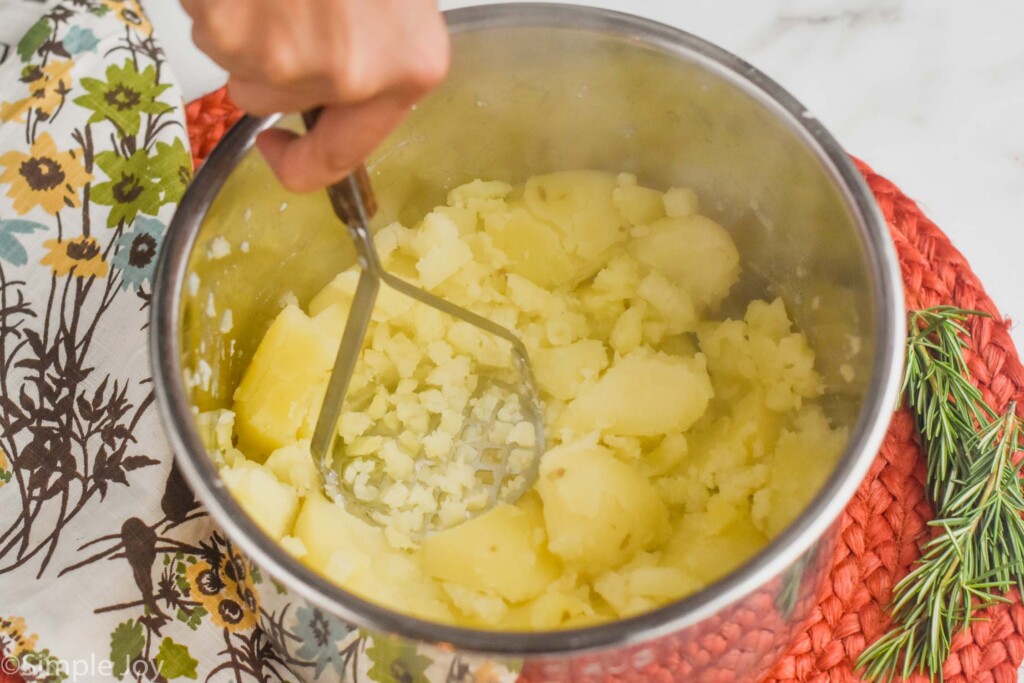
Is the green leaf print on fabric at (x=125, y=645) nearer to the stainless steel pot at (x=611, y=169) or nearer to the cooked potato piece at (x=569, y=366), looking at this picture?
the stainless steel pot at (x=611, y=169)

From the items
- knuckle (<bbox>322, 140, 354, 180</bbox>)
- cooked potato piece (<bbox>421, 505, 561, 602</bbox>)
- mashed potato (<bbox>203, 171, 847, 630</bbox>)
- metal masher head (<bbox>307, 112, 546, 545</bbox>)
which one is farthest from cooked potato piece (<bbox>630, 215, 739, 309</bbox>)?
knuckle (<bbox>322, 140, 354, 180</bbox>)

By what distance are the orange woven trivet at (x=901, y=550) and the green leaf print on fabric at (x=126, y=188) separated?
620mm

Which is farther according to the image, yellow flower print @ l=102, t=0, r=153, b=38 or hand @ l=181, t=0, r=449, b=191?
yellow flower print @ l=102, t=0, r=153, b=38

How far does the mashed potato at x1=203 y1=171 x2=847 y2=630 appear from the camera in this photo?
64 cm

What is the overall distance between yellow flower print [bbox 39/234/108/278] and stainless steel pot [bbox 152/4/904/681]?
0.16 m

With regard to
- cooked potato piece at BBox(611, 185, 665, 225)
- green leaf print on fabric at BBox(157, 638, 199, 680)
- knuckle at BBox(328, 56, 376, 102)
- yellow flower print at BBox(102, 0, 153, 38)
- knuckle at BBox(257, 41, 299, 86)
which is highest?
knuckle at BBox(257, 41, 299, 86)

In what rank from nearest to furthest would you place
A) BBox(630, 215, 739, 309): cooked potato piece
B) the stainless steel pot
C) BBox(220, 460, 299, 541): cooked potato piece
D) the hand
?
the hand → the stainless steel pot → BBox(220, 460, 299, 541): cooked potato piece → BBox(630, 215, 739, 309): cooked potato piece

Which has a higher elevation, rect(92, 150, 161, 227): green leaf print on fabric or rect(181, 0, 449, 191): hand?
rect(181, 0, 449, 191): hand

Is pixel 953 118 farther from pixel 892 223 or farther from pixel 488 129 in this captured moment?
pixel 488 129

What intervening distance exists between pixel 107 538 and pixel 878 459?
1.90 ft

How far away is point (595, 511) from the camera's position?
647 millimetres

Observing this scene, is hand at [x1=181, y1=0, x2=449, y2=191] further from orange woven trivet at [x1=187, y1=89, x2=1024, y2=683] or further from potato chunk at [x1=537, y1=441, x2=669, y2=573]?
orange woven trivet at [x1=187, y1=89, x2=1024, y2=683]

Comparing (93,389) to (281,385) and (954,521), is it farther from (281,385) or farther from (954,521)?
(954,521)

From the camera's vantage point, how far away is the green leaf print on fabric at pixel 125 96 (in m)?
0.85
